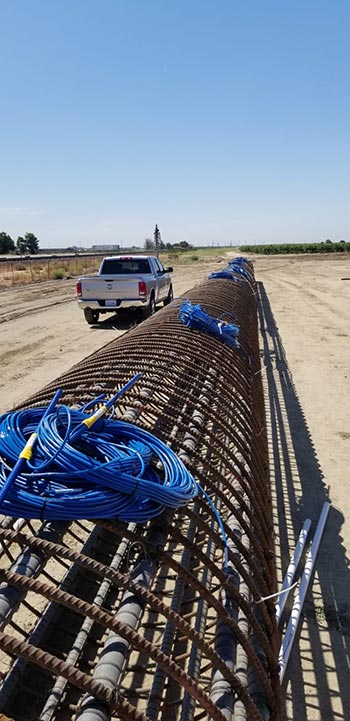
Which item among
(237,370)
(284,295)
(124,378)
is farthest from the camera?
(284,295)

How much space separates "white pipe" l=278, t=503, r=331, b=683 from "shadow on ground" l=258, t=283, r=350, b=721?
0.21ft

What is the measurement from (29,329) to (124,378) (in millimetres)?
11203

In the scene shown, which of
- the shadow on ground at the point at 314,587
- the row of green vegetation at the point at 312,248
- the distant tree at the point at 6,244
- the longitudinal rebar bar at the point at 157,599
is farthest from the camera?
the distant tree at the point at 6,244

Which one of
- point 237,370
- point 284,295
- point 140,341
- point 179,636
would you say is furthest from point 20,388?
point 284,295

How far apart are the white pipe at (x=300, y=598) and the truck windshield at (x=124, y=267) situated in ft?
36.2

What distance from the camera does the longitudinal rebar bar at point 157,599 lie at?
1.49 m

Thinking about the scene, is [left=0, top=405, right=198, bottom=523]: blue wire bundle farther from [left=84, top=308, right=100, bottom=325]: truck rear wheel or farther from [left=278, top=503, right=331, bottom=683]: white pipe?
[left=84, top=308, right=100, bottom=325]: truck rear wheel

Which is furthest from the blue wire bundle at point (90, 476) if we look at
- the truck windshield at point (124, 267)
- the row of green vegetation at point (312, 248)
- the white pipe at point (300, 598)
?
the row of green vegetation at point (312, 248)

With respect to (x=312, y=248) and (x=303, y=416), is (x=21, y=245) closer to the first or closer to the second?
Result: (x=312, y=248)

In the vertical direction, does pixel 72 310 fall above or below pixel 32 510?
above

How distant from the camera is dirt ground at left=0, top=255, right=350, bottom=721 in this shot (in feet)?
9.75

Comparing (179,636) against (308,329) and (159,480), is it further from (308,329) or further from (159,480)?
(308,329)

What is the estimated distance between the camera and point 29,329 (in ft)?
45.7

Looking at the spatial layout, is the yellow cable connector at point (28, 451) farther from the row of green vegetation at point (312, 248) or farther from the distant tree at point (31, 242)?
Answer: the distant tree at point (31, 242)
